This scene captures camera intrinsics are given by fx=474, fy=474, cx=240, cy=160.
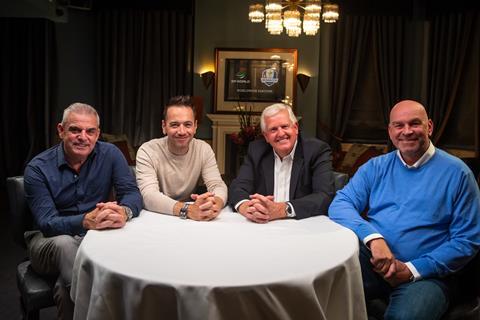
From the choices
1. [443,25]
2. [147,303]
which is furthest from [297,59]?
[147,303]

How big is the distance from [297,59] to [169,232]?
5595 mm

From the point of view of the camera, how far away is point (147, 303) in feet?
4.32

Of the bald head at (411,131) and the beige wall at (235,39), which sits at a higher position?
the beige wall at (235,39)

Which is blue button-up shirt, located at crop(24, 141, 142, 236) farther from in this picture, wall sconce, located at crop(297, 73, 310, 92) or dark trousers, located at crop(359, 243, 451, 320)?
wall sconce, located at crop(297, 73, 310, 92)

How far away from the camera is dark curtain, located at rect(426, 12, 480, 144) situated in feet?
19.5

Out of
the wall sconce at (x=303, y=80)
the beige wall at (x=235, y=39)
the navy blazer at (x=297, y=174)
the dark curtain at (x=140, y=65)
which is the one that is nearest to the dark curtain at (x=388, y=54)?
the beige wall at (x=235, y=39)

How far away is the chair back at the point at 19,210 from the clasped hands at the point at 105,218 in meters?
0.40

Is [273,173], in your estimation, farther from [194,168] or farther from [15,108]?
[15,108]

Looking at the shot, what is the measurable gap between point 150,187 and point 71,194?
1.26 feet

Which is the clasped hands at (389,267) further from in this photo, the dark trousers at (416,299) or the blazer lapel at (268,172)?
the blazer lapel at (268,172)

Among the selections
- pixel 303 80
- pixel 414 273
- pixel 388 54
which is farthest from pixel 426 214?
pixel 388 54

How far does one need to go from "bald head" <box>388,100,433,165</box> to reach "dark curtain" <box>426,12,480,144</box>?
451 centimetres

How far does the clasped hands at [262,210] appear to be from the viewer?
2000mm

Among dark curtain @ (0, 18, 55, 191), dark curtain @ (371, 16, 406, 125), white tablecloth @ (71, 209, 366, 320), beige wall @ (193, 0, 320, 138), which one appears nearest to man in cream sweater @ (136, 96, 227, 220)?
white tablecloth @ (71, 209, 366, 320)
